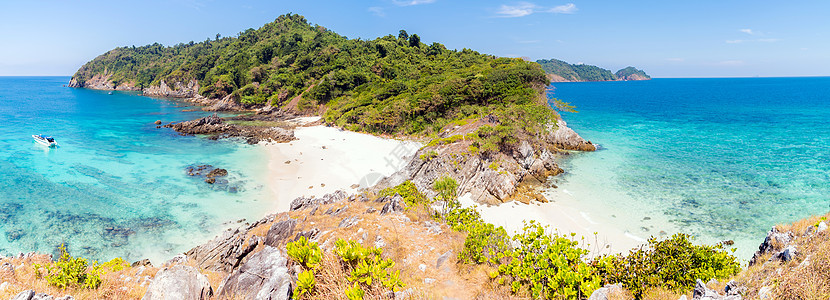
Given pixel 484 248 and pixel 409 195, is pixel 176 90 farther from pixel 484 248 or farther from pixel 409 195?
Answer: pixel 484 248

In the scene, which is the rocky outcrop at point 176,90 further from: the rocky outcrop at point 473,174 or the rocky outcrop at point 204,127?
the rocky outcrop at point 473,174

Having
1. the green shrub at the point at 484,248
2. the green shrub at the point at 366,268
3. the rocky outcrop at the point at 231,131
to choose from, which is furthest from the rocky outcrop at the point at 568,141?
the green shrub at the point at 366,268

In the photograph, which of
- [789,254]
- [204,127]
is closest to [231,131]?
[204,127]

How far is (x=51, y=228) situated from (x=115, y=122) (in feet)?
192

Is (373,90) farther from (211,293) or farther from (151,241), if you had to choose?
(211,293)

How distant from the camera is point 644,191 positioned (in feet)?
90.3

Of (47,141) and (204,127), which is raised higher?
(204,127)

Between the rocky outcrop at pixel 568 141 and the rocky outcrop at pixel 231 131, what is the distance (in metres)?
37.1

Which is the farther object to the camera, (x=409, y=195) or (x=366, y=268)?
(x=409, y=195)

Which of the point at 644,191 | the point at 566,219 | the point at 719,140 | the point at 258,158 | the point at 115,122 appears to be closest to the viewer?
the point at 566,219

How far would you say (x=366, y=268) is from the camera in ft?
23.9

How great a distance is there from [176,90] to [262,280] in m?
153

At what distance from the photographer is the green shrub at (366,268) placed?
7.32 meters

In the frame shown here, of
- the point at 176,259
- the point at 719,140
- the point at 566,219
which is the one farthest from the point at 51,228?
the point at 719,140
